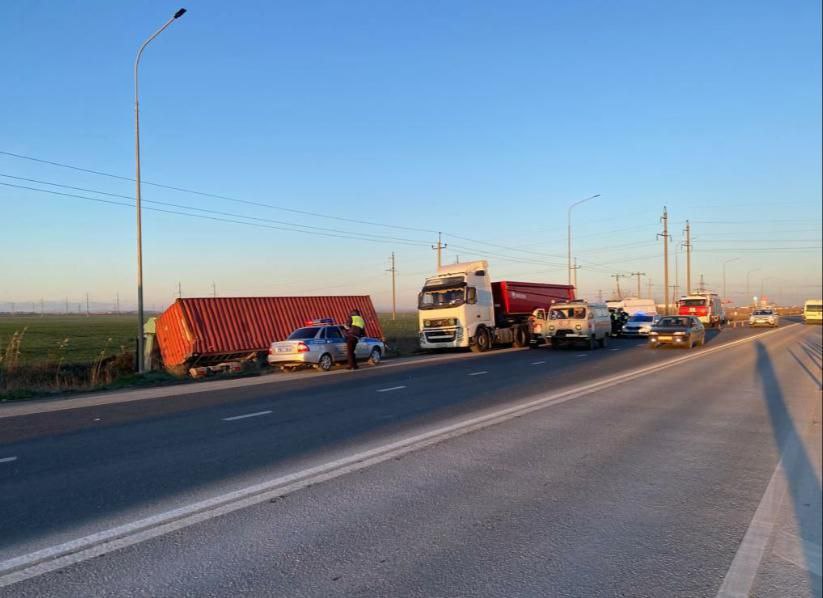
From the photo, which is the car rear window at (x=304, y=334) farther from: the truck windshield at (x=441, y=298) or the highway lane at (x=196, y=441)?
the truck windshield at (x=441, y=298)

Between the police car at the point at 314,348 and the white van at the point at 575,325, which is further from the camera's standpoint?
the white van at the point at 575,325

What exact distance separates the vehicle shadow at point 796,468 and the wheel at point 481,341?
36.3 feet

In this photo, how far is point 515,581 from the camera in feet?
13.2

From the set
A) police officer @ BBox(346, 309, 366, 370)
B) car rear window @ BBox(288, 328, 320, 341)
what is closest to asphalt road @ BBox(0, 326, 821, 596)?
police officer @ BBox(346, 309, 366, 370)

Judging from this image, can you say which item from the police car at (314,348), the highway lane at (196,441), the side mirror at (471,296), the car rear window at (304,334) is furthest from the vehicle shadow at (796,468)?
the car rear window at (304,334)

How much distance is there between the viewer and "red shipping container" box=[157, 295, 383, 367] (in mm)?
22219

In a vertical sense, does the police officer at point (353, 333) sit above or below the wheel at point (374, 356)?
above

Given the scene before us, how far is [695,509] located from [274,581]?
383 centimetres

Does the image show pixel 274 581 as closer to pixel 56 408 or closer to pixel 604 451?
pixel 604 451

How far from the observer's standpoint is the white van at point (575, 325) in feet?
90.5

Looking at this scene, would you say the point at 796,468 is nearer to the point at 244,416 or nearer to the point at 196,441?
the point at 196,441

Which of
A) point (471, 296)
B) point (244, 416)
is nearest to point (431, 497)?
point (244, 416)

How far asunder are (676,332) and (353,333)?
15.9 m

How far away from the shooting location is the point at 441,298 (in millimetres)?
27531
